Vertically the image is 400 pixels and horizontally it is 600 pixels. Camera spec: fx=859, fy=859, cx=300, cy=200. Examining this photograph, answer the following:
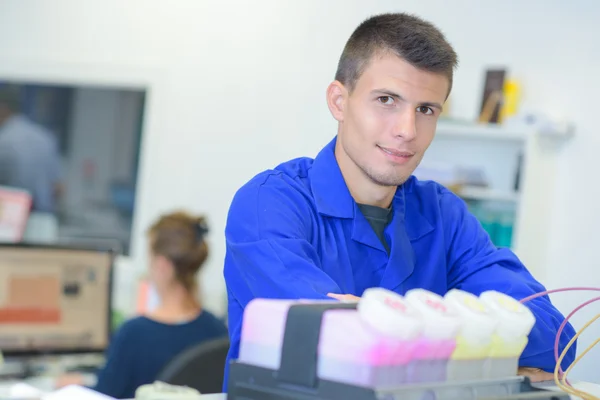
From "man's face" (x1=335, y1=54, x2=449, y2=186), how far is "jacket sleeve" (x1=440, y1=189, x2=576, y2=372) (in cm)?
23

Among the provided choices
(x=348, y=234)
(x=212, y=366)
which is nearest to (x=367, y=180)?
(x=348, y=234)

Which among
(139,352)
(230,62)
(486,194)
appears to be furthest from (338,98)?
(230,62)

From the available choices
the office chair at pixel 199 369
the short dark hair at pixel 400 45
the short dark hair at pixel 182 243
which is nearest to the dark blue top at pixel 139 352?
the short dark hair at pixel 182 243

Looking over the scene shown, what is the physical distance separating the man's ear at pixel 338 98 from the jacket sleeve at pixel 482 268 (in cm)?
28

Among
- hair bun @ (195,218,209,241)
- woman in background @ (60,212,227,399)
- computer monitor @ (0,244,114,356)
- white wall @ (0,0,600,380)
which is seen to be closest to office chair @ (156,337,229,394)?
woman in background @ (60,212,227,399)

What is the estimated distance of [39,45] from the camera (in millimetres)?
5180

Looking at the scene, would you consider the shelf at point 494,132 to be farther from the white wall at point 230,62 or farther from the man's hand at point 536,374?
the man's hand at point 536,374

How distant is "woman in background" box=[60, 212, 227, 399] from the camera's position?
121 inches

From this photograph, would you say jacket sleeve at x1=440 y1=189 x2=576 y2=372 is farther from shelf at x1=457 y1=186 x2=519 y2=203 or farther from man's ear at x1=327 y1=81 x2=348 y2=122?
shelf at x1=457 y1=186 x2=519 y2=203

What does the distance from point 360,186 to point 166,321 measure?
178cm

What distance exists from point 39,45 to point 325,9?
183 centimetres

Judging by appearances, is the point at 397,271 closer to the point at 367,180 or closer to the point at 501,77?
the point at 367,180

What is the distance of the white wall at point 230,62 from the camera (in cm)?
399

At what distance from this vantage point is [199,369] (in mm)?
2635
